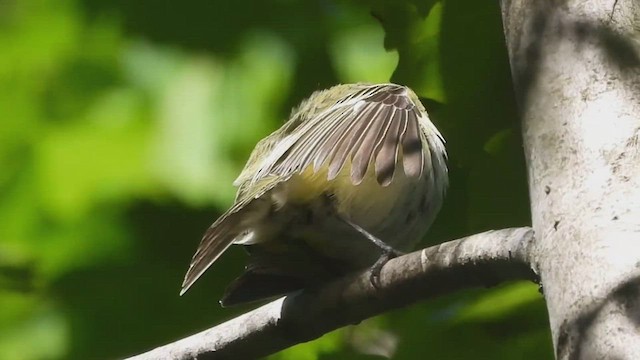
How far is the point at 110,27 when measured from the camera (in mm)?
2592

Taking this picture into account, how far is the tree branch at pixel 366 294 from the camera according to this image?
5.14ft

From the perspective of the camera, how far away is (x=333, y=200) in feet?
7.87

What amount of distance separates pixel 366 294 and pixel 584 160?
0.56 m

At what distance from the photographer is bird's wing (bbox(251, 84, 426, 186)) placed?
6.97 feet

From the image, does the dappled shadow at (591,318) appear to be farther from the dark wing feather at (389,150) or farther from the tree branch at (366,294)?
the dark wing feather at (389,150)

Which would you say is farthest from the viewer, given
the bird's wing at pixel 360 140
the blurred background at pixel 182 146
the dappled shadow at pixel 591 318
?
the blurred background at pixel 182 146

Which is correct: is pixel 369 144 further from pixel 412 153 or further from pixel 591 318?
pixel 591 318

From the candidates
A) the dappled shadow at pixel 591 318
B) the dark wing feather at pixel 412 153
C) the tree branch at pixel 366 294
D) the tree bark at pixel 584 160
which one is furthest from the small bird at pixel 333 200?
the dappled shadow at pixel 591 318

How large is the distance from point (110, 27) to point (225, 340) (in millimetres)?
995

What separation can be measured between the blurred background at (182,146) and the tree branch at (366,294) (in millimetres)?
261

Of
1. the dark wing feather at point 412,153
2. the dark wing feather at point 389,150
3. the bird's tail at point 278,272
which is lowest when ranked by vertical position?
the bird's tail at point 278,272

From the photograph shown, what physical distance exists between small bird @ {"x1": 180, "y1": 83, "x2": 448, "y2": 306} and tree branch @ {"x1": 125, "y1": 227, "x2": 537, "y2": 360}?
0.25 metres

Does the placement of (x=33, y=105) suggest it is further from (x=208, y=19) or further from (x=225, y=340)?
(x=225, y=340)

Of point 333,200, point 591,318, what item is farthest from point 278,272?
point 591,318
